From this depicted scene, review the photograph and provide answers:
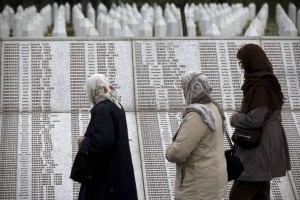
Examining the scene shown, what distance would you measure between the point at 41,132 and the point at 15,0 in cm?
2190

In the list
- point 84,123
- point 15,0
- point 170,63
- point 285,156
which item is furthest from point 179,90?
point 15,0

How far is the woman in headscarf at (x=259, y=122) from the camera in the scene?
7.12 metres

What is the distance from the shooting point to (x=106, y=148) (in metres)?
6.37

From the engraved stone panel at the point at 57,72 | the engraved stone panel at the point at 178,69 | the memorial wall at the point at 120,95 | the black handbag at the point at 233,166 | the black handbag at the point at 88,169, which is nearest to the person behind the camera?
the black handbag at the point at 88,169

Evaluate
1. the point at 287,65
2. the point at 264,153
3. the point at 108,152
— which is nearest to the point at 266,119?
the point at 264,153

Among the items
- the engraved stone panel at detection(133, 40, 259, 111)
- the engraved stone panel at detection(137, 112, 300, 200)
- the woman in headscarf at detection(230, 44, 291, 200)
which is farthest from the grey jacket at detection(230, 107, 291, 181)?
the engraved stone panel at detection(133, 40, 259, 111)

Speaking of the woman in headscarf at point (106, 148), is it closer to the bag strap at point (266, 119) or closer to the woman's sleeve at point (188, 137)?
the woman's sleeve at point (188, 137)

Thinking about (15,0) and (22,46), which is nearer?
(22,46)

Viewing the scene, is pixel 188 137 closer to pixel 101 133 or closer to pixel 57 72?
pixel 101 133

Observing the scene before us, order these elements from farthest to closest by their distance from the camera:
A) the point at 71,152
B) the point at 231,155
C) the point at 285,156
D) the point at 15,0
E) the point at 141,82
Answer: the point at 15,0 → the point at 141,82 → the point at 71,152 → the point at 285,156 → the point at 231,155

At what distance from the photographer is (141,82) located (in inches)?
402

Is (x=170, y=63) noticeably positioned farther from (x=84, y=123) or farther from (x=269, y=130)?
(x=269, y=130)

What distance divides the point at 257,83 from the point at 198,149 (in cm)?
102

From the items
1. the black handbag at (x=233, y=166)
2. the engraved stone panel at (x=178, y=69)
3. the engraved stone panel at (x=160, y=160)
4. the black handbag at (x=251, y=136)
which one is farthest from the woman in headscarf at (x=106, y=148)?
the engraved stone panel at (x=178, y=69)
